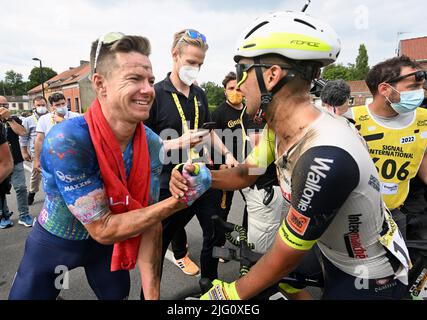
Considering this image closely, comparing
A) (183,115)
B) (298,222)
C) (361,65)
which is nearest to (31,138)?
(183,115)

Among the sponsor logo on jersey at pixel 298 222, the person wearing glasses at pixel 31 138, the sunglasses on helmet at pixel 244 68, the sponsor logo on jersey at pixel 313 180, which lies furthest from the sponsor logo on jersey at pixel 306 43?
the person wearing glasses at pixel 31 138

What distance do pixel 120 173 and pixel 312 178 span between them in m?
1.10

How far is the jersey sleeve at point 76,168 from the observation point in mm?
1483

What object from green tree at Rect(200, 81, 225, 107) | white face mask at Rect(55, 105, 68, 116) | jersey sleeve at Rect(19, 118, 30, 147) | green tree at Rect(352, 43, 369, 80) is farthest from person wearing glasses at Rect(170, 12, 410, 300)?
green tree at Rect(352, 43, 369, 80)

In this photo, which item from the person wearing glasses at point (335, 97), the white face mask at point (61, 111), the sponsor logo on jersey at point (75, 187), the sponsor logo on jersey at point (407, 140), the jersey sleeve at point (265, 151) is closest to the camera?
the sponsor logo on jersey at point (75, 187)

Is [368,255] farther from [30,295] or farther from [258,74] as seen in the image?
[30,295]

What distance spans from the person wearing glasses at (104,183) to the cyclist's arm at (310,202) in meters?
0.63

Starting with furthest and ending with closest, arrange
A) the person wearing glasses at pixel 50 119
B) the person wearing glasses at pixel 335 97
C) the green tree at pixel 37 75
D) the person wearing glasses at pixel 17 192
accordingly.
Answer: the green tree at pixel 37 75, the person wearing glasses at pixel 50 119, the person wearing glasses at pixel 17 192, the person wearing glasses at pixel 335 97

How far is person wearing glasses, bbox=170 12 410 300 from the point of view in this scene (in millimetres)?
1214

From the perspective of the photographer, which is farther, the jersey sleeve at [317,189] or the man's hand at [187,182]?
the man's hand at [187,182]

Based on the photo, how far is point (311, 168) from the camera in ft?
3.92

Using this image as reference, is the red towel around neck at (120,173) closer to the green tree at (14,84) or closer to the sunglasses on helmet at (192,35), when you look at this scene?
the sunglasses on helmet at (192,35)

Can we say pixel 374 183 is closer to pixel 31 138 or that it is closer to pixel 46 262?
pixel 46 262

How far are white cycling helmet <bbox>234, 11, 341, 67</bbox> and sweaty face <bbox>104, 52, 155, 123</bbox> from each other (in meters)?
0.57
